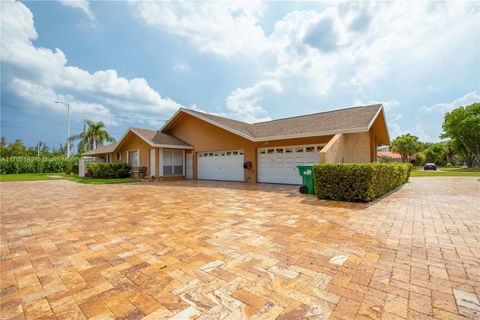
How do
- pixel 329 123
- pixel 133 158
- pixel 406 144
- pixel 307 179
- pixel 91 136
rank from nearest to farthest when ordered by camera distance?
pixel 307 179, pixel 329 123, pixel 133 158, pixel 91 136, pixel 406 144

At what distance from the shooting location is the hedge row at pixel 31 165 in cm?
2369

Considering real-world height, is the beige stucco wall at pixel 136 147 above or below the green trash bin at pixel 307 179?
above

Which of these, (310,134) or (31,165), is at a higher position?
(310,134)

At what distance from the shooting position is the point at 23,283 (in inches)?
92.7

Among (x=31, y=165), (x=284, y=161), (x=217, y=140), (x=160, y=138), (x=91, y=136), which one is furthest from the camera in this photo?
(x=91, y=136)

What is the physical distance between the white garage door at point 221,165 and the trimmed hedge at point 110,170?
650 cm

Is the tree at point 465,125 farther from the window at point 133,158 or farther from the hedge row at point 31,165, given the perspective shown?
the hedge row at point 31,165

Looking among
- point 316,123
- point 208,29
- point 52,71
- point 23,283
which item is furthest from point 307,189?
point 52,71

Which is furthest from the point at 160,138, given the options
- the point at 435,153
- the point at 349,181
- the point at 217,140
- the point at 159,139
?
the point at 435,153

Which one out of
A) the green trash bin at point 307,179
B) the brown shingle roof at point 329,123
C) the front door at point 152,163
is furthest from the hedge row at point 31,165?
the green trash bin at point 307,179

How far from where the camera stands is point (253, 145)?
1348 centimetres

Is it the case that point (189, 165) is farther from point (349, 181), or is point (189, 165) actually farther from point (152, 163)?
point (349, 181)

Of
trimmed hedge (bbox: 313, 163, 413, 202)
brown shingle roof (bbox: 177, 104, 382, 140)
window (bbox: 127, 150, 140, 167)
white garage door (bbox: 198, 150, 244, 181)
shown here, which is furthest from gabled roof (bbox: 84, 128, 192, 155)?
trimmed hedge (bbox: 313, 163, 413, 202)

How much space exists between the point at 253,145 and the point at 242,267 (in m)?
11.1
